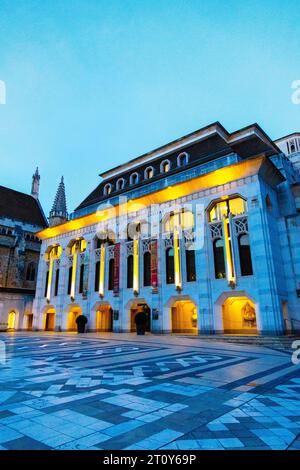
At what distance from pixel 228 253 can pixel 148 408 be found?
63.5 ft

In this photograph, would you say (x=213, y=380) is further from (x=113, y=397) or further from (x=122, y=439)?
(x=122, y=439)

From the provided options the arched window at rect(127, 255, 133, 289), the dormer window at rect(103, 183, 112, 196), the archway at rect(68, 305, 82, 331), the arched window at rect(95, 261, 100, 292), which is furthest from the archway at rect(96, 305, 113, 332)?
the dormer window at rect(103, 183, 112, 196)

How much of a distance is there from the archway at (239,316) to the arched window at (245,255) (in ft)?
15.6

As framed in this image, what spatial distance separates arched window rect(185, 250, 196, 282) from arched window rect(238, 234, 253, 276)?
4.26 m

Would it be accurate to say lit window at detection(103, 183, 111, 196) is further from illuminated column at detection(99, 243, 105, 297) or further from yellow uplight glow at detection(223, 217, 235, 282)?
yellow uplight glow at detection(223, 217, 235, 282)

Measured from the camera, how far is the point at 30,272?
157ft

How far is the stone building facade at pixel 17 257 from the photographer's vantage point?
4038cm

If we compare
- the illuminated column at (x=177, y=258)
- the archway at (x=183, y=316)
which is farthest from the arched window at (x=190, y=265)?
the archway at (x=183, y=316)

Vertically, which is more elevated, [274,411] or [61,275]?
[61,275]

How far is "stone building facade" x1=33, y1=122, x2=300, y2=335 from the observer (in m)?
22.2

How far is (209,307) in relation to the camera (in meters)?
22.9

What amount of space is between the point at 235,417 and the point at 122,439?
190 centimetres

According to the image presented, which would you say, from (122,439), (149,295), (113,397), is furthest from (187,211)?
(122,439)

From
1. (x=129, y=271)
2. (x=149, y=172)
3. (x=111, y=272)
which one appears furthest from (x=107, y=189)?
(x=129, y=271)
